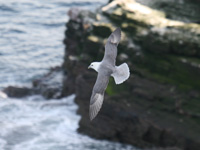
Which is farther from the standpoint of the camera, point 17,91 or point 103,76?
point 17,91

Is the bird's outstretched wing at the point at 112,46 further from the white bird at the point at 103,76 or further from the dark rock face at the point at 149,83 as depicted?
the dark rock face at the point at 149,83

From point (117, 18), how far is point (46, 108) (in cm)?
627

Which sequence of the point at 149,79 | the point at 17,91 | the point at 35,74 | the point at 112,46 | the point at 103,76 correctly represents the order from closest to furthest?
the point at 103,76, the point at 112,46, the point at 149,79, the point at 17,91, the point at 35,74

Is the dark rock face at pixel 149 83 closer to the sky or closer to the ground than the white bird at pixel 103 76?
closer to the ground

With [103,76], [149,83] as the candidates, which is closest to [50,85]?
[149,83]

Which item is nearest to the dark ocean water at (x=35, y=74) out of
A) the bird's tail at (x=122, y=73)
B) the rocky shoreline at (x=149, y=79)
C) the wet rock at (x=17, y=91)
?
the wet rock at (x=17, y=91)

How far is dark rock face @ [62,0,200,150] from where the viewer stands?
15070 mm

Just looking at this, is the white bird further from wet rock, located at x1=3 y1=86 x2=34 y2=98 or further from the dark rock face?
wet rock, located at x1=3 y1=86 x2=34 y2=98

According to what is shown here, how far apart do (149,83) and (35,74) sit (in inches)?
393

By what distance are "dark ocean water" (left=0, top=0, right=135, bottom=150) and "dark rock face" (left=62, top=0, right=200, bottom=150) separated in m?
1.23

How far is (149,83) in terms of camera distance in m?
15.7

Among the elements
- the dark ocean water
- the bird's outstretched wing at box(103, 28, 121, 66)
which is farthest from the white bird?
the dark ocean water

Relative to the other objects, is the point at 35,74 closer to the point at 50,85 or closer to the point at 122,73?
the point at 50,85

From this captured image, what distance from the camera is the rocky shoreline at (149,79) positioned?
594 inches
